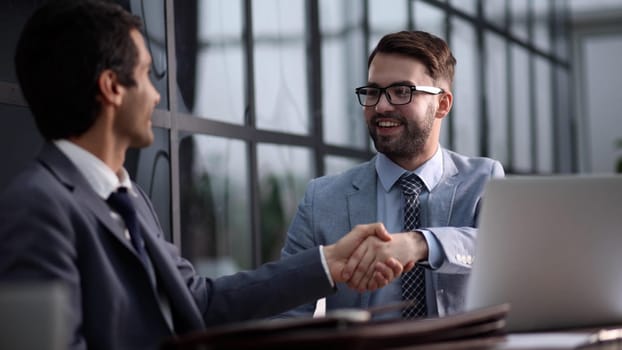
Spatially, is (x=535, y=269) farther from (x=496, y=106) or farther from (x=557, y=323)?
(x=496, y=106)

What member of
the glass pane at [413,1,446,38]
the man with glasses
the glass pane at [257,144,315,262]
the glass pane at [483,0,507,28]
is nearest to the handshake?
the man with glasses

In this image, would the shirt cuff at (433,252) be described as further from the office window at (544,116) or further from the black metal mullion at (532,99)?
the office window at (544,116)

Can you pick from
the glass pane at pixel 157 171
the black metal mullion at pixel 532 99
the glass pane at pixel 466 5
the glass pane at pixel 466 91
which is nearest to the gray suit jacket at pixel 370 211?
the glass pane at pixel 157 171

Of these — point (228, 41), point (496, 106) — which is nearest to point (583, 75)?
point (496, 106)

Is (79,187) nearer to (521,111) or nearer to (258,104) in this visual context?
(258,104)

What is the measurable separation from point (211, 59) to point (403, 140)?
1.51 m

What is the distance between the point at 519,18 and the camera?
1005 centimetres

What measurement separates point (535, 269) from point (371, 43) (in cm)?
465

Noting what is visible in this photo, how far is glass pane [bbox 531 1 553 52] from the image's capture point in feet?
35.1

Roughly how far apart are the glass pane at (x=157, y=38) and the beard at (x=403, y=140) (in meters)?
0.95

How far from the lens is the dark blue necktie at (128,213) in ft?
6.28

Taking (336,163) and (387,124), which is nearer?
(387,124)

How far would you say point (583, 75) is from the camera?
1241cm

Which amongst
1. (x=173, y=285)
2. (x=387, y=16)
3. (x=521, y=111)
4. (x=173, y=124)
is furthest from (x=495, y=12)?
(x=173, y=285)
